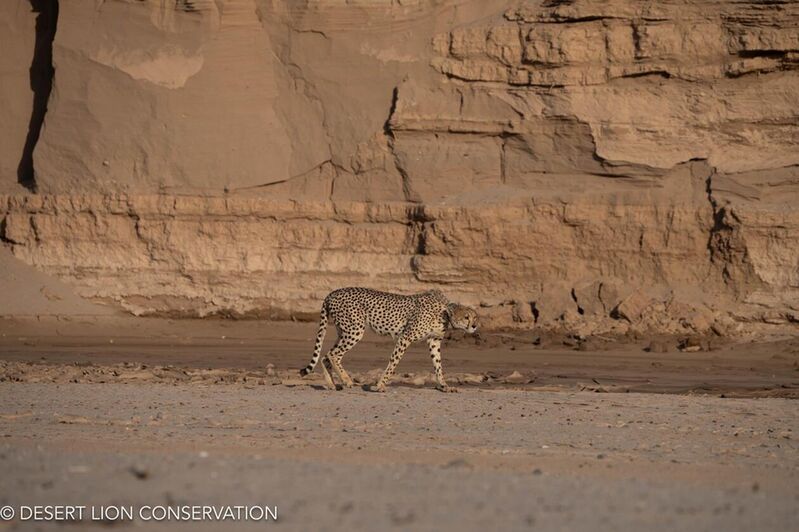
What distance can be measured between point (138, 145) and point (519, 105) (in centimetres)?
736

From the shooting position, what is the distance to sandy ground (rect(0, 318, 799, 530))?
6.65 m

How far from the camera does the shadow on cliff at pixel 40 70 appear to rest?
81.5 feet

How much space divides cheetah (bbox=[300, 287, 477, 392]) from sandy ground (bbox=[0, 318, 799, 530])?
48 cm

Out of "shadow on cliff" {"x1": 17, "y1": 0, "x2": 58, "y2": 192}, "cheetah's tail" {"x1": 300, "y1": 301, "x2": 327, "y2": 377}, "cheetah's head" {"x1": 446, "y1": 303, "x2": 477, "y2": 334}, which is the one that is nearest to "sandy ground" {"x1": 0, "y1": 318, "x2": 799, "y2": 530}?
"cheetah's tail" {"x1": 300, "y1": 301, "x2": 327, "y2": 377}

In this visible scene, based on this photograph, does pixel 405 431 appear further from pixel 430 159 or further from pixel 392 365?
pixel 430 159

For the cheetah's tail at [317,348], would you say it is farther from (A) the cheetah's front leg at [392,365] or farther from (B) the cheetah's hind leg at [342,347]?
(A) the cheetah's front leg at [392,365]

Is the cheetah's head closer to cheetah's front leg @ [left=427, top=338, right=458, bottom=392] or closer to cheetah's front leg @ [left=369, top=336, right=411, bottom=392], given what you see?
cheetah's front leg @ [left=427, top=338, right=458, bottom=392]

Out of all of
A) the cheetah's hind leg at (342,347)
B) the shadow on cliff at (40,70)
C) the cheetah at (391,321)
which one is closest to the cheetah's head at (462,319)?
the cheetah at (391,321)

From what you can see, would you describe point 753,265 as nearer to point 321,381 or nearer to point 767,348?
point 767,348

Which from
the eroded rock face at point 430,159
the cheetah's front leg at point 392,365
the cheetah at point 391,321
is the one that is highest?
the eroded rock face at point 430,159

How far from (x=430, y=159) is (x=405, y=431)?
12422 millimetres

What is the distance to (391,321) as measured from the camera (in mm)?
14969

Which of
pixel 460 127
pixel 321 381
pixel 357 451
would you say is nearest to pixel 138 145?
pixel 460 127

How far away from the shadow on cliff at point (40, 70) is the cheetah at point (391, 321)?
11929mm
